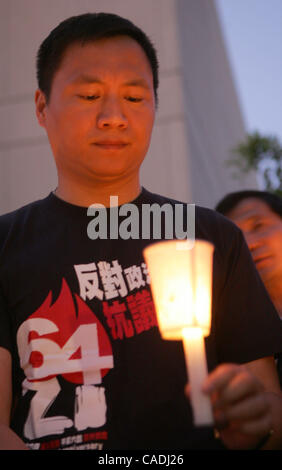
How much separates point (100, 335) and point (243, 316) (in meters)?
0.32

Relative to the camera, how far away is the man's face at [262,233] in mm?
1747

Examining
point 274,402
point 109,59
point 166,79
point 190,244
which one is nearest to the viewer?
point 190,244

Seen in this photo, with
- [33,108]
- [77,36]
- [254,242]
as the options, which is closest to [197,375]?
[77,36]

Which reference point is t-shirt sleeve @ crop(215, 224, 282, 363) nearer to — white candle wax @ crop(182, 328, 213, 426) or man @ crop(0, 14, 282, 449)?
man @ crop(0, 14, 282, 449)

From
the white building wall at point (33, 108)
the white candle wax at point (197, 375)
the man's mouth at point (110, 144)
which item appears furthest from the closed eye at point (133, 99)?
the white building wall at point (33, 108)

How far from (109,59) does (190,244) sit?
0.65m

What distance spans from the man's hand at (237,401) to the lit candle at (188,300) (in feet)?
0.07

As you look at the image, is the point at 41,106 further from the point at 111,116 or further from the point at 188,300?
the point at 188,300

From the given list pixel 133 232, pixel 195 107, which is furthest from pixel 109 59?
pixel 195 107

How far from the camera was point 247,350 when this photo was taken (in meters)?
1.06

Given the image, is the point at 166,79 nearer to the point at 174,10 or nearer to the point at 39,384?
the point at 174,10

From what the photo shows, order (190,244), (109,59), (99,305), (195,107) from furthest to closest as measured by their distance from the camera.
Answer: (195,107)
(109,59)
(99,305)
(190,244)

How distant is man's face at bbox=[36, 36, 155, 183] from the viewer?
1.15 metres
